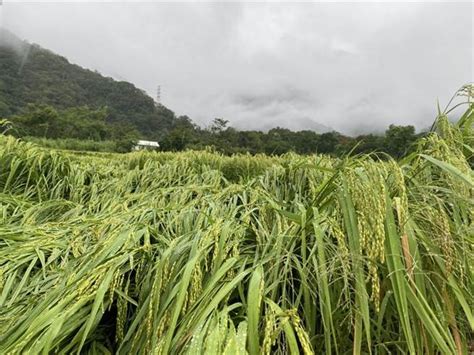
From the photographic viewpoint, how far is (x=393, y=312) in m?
1.02

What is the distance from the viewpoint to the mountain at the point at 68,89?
49.0 m

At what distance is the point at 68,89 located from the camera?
187 ft

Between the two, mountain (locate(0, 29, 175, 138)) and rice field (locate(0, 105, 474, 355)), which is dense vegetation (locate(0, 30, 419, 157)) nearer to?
mountain (locate(0, 29, 175, 138))

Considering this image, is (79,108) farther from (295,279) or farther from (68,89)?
(295,279)

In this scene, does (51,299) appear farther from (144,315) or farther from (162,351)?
(162,351)

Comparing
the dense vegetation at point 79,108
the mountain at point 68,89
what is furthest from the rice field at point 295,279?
the mountain at point 68,89

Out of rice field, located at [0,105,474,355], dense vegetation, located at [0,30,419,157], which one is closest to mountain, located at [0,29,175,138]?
dense vegetation, located at [0,30,419,157]

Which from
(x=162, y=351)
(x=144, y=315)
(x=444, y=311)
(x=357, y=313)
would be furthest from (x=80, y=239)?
(x=444, y=311)

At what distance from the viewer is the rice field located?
0.84 m

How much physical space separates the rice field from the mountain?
169ft

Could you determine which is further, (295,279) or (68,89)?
(68,89)

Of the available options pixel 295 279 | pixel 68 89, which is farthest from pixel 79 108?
pixel 295 279

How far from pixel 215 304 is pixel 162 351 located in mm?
176

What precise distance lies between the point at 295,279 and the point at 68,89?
6574 centimetres
